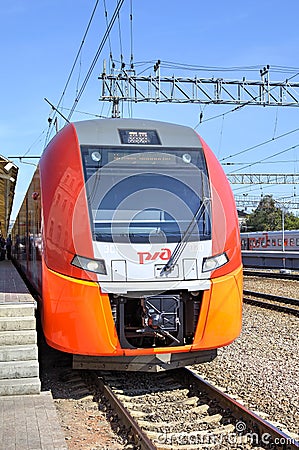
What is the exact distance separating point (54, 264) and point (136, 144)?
1759 millimetres

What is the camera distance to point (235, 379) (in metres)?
7.37

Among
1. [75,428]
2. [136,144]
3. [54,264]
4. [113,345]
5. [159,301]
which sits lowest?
[75,428]

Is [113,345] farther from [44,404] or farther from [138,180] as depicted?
[138,180]

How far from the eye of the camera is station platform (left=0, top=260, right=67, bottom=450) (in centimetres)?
500

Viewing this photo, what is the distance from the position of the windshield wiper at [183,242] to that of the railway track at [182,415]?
136 cm

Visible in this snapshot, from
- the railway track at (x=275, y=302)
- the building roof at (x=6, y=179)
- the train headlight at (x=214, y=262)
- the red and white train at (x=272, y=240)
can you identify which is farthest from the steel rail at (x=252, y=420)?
the red and white train at (x=272, y=240)

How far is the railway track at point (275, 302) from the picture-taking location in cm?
1380

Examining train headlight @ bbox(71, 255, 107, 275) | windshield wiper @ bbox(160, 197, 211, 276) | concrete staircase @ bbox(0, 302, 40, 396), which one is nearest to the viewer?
concrete staircase @ bbox(0, 302, 40, 396)

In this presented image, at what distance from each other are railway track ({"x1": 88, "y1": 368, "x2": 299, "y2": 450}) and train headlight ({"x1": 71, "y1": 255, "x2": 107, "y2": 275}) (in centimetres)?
132

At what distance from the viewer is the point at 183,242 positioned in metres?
6.71

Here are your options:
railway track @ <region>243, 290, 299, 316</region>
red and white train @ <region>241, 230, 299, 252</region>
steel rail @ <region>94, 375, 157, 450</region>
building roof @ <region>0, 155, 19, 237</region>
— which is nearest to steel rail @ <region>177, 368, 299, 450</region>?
steel rail @ <region>94, 375, 157, 450</region>

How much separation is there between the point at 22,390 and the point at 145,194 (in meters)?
2.52

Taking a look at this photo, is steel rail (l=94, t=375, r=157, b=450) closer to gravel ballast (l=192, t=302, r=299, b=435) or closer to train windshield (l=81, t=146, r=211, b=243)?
gravel ballast (l=192, t=302, r=299, b=435)

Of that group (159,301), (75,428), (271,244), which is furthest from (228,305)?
(271,244)
